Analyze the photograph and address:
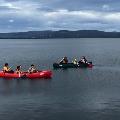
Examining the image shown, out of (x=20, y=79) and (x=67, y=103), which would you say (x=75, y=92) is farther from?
(x=20, y=79)

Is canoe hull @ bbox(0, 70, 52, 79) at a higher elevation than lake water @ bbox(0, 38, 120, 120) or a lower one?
higher

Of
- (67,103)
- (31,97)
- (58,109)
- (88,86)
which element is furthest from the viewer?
(88,86)

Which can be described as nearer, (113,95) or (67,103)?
(67,103)

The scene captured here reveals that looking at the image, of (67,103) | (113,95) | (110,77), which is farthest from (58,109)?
(110,77)

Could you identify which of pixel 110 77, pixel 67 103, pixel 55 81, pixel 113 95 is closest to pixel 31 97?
pixel 67 103

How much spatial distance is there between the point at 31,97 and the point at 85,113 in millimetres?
9580

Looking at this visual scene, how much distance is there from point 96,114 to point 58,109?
438 centimetres

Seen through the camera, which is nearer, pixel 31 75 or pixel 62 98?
pixel 62 98

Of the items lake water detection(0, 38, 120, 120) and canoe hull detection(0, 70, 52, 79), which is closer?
lake water detection(0, 38, 120, 120)

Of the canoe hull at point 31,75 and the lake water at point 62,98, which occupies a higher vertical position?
the canoe hull at point 31,75

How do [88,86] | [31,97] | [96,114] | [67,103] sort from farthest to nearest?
[88,86] < [31,97] < [67,103] < [96,114]

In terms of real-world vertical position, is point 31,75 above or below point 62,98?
above

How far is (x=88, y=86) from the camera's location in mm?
54625

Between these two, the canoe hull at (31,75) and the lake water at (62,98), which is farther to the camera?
the canoe hull at (31,75)
